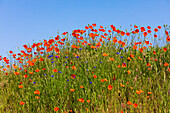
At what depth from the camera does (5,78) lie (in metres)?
5.72

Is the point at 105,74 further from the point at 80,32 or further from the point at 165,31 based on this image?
the point at 165,31

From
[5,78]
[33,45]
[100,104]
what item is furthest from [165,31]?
[5,78]

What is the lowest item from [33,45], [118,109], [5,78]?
[118,109]

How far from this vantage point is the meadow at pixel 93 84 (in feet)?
11.5

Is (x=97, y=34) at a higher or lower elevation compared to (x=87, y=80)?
higher

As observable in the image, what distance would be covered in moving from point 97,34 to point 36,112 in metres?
2.92

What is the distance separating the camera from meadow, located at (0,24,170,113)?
350 cm

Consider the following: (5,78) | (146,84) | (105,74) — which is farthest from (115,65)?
(5,78)

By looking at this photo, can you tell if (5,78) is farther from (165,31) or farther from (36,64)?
(165,31)

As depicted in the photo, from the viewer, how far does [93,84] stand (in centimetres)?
388

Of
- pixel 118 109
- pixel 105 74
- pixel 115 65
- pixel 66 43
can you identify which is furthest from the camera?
pixel 66 43

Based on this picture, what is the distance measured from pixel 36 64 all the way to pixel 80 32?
1485mm

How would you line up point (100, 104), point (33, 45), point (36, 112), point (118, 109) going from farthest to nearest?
point (33, 45) < point (36, 112) < point (100, 104) < point (118, 109)

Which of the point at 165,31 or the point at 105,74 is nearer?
the point at 105,74
